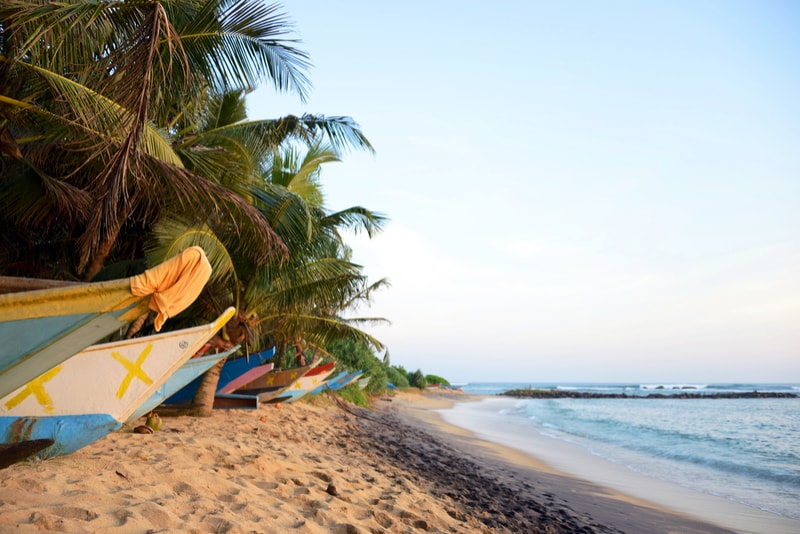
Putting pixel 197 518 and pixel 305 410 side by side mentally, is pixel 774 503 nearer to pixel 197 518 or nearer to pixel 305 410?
pixel 197 518

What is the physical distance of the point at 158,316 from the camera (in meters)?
3.00

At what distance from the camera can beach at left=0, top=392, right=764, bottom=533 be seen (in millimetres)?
3256

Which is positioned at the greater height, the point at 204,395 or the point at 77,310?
the point at 77,310

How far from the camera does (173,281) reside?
2926mm

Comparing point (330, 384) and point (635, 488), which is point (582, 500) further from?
point (330, 384)

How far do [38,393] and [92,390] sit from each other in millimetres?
379

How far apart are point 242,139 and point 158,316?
6.60 m

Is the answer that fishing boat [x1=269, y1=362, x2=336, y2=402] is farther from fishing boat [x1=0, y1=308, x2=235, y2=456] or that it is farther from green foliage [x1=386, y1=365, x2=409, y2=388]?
green foliage [x1=386, y1=365, x2=409, y2=388]

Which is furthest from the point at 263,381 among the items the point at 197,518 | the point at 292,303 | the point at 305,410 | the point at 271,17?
the point at 197,518

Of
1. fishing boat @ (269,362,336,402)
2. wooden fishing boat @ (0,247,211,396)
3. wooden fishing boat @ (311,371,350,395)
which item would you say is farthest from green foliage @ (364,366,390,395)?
wooden fishing boat @ (0,247,211,396)

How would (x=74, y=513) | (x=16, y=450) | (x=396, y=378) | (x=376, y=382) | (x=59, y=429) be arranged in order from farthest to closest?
(x=396, y=378) < (x=376, y=382) < (x=59, y=429) < (x=74, y=513) < (x=16, y=450)

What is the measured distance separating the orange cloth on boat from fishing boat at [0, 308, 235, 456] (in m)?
1.43

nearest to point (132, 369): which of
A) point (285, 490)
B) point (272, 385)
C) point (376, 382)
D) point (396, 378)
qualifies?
point (285, 490)

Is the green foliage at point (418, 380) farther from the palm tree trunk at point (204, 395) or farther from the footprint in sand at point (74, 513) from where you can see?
the footprint in sand at point (74, 513)
